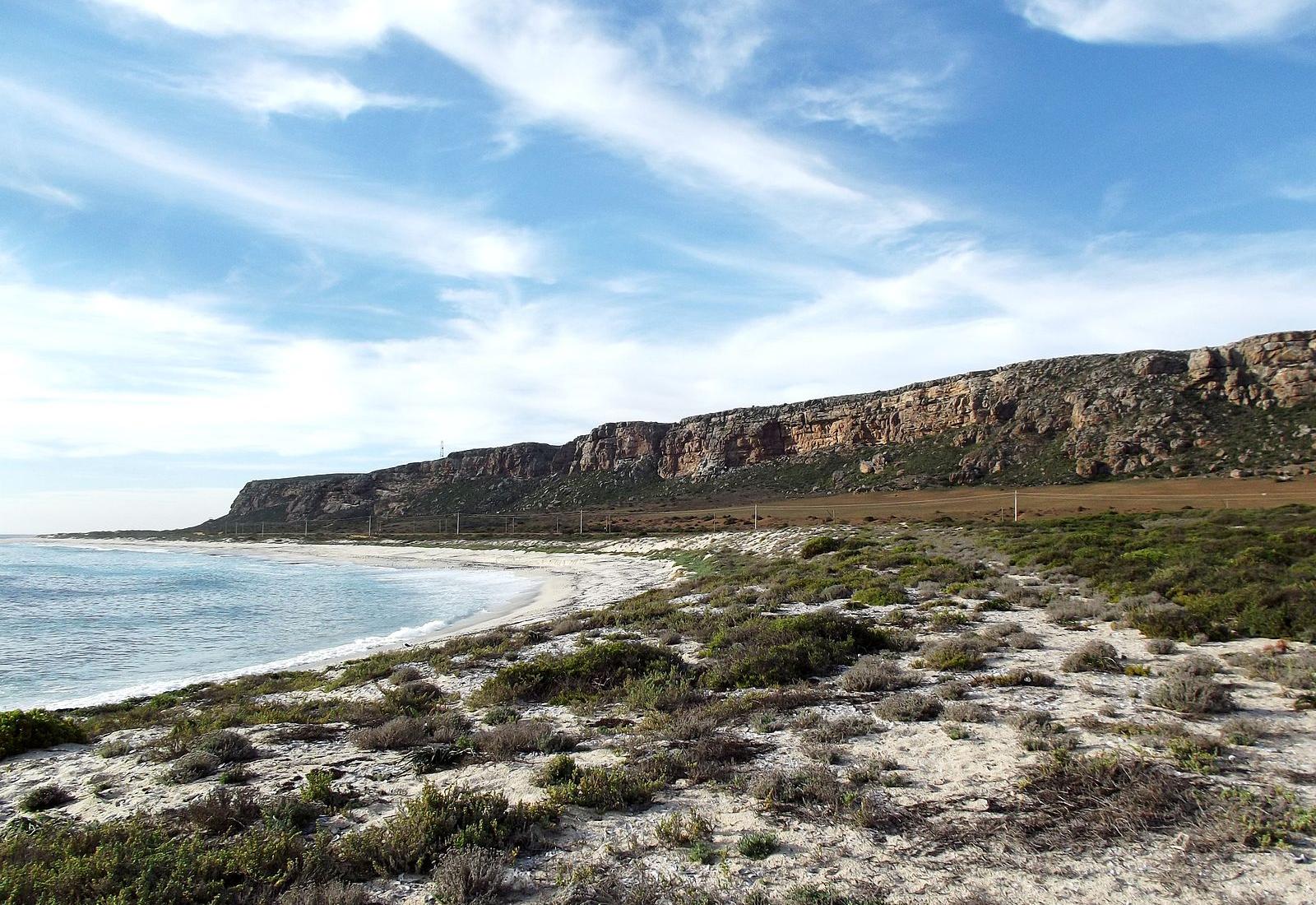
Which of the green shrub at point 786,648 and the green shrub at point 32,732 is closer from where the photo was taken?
the green shrub at point 32,732

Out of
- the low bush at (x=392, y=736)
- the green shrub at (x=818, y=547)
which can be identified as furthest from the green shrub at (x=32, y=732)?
the green shrub at (x=818, y=547)

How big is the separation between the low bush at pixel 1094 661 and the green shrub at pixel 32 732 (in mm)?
12901

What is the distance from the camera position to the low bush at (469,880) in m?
4.11

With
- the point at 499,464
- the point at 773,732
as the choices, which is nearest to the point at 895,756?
the point at 773,732

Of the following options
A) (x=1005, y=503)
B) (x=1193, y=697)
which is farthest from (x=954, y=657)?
(x=1005, y=503)

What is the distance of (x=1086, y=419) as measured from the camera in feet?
238

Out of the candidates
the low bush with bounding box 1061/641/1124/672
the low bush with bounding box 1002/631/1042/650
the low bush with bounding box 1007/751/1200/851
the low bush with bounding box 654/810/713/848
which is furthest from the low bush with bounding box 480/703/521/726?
A: the low bush with bounding box 1002/631/1042/650

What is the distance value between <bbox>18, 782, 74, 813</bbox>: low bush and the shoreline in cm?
604

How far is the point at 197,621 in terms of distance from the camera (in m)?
23.5

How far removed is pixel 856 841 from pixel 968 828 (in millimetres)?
830

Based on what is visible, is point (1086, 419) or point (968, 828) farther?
point (1086, 419)

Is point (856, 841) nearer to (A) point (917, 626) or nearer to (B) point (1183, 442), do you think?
(A) point (917, 626)

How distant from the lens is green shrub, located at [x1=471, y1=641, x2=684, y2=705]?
928cm

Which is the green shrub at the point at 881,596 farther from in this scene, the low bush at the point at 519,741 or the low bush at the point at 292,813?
the low bush at the point at 292,813
